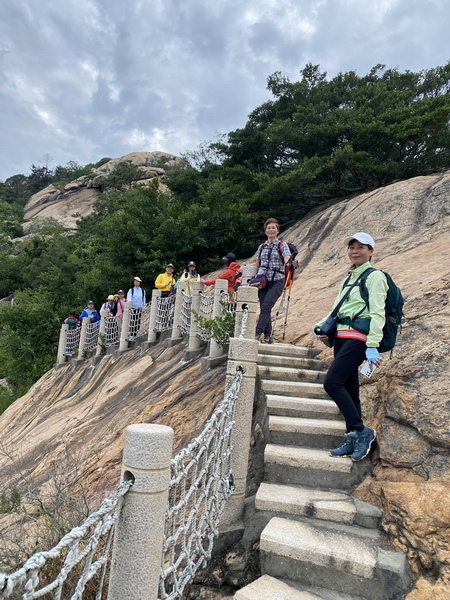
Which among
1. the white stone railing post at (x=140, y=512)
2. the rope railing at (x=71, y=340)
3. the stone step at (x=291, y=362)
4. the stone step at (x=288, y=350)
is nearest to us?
the white stone railing post at (x=140, y=512)

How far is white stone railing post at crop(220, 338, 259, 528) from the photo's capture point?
3.05 metres

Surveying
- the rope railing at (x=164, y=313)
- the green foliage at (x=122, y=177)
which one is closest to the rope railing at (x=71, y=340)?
the rope railing at (x=164, y=313)

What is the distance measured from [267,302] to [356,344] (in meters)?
2.58

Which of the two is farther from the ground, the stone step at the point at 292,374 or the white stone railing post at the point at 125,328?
the white stone railing post at the point at 125,328

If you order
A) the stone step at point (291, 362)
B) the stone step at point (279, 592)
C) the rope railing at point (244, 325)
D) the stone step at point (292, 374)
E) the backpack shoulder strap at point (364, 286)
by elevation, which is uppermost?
the backpack shoulder strap at point (364, 286)

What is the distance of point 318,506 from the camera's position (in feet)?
8.77

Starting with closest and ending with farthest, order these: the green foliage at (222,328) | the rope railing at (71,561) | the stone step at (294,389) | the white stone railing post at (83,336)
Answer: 1. the rope railing at (71,561)
2. the stone step at (294,389)
3. the green foliage at (222,328)
4. the white stone railing post at (83,336)

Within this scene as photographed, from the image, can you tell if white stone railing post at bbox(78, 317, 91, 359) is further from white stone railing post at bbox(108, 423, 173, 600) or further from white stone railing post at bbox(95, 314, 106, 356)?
white stone railing post at bbox(108, 423, 173, 600)

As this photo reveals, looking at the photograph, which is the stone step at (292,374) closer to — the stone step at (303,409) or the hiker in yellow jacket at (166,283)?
the stone step at (303,409)

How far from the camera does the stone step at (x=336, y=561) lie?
221 cm

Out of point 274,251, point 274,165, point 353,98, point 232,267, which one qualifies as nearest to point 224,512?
point 274,251

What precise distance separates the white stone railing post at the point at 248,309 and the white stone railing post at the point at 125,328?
22.4 ft

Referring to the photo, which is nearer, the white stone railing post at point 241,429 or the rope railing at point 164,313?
the white stone railing post at point 241,429

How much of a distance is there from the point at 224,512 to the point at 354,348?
170 centimetres
